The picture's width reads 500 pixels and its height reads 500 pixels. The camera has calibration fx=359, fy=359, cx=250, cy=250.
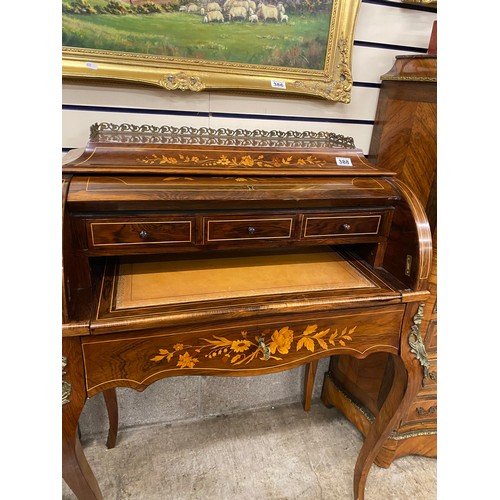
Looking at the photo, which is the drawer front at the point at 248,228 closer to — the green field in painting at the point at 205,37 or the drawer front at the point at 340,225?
the drawer front at the point at 340,225

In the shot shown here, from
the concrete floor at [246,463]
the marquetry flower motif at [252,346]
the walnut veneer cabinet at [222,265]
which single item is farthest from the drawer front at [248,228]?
the concrete floor at [246,463]

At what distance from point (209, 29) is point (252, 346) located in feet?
3.10

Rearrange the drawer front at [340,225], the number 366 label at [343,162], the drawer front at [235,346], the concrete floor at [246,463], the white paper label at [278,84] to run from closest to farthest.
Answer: the drawer front at [235,346]
the drawer front at [340,225]
the number 366 label at [343,162]
the white paper label at [278,84]
the concrete floor at [246,463]

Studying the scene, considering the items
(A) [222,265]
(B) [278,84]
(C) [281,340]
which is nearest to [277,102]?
(B) [278,84]

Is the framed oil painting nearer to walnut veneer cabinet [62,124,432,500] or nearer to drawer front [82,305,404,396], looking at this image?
walnut veneer cabinet [62,124,432,500]

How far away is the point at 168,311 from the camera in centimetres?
79

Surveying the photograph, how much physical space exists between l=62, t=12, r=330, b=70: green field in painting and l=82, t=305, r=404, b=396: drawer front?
840mm

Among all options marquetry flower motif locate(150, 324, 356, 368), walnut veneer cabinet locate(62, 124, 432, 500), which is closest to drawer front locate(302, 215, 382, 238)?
walnut veneer cabinet locate(62, 124, 432, 500)

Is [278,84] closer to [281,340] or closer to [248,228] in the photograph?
[248,228]

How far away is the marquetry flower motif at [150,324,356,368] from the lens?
83cm

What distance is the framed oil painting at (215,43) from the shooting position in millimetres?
1032

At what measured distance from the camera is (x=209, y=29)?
A: 3.59ft

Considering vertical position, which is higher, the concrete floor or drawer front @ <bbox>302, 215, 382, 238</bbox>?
drawer front @ <bbox>302, 215, 382, 238</bbox>

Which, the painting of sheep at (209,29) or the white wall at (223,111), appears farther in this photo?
the white wall at (223,111)
